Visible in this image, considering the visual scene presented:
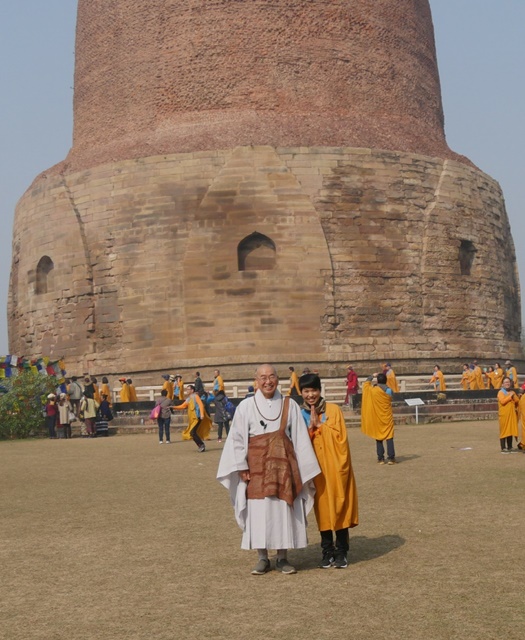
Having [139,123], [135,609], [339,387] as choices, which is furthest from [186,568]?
[139,123]

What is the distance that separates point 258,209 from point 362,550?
48.8ft

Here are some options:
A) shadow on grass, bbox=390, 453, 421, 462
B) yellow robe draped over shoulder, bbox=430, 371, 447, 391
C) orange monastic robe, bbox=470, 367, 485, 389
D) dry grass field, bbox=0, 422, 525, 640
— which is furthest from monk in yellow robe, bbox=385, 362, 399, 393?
dry grass field, bbox=0, 422, 525, 640

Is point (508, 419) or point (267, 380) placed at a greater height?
point (267, 380)

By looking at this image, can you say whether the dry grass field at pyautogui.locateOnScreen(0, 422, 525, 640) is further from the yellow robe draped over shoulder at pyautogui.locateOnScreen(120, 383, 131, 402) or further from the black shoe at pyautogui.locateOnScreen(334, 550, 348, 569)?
the yellow robe draped over shoulder at pyautogui.locateOnScreen(120, 383, 131, 402)

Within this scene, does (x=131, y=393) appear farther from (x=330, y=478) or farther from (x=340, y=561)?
(x=340, y=561)

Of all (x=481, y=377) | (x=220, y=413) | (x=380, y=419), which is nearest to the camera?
(x=380, y=419)

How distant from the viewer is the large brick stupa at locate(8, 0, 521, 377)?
19500mm

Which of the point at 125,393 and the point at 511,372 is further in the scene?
the point at 511,372

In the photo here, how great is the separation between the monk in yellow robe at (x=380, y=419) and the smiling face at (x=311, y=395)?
15.4ft

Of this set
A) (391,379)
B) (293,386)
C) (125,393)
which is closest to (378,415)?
(293,386)

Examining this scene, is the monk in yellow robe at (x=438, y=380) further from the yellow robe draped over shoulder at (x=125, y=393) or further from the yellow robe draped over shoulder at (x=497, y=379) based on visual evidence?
the yellow robe draped over shoulder at (x=125, y=393)

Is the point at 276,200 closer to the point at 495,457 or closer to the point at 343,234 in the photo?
the point at 343,234

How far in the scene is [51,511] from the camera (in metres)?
7.07

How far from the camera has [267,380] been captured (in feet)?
15.9
